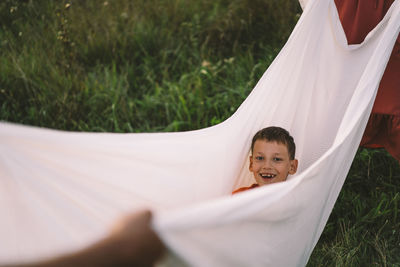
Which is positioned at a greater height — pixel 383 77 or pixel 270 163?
pixel 383 77

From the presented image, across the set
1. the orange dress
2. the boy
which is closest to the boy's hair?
the boy

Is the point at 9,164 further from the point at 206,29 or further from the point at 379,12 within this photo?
the point at 206,29

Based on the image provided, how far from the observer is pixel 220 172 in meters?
1.82

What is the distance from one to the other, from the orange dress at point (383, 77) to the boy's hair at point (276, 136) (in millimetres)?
329

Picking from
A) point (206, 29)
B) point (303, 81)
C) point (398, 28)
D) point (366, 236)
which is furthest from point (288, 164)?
point (206, 29)

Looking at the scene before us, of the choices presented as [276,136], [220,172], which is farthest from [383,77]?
[220,172]

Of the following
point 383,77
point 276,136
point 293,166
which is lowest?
point 293,166

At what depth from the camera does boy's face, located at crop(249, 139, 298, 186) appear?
186cm

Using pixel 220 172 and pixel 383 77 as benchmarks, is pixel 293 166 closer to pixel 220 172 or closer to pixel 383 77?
pixel 220 172

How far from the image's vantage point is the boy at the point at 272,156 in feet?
6.10

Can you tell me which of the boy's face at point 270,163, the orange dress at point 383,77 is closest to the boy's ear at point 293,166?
the boy's face at point 270,163

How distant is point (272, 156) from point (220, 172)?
0.25 m

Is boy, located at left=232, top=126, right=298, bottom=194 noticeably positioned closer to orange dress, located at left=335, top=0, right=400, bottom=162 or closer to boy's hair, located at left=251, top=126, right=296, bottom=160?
boy's hair, located at left=251, top=126, right=296, bottom=160

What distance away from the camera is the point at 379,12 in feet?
5.99
